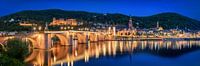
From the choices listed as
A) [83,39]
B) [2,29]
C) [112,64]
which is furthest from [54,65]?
[83,39]

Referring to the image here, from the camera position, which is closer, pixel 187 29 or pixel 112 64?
pixel 112 64

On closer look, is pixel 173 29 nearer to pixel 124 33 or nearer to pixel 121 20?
pixel 121 20

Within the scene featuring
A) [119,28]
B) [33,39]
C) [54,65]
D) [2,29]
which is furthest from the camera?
[119,28]

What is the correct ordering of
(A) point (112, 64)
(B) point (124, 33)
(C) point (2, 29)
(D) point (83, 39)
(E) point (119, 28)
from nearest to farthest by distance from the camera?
(A) point (112, 64)
(C) point (2, 29)
(D) point (83, 39)
(B) point (124, 33)
(E) point (119, 28)

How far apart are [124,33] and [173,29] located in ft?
77.3

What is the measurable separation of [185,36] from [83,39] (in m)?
48.0

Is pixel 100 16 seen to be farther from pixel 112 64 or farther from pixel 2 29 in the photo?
pixel 112 64

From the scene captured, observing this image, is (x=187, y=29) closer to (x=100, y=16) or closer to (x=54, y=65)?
(x=100, y=16)

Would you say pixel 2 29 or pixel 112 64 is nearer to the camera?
pixel 112 64

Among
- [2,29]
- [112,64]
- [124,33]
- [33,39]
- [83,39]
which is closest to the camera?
[112,64]

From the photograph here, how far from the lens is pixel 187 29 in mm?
126188

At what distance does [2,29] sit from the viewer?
59094 millimetres

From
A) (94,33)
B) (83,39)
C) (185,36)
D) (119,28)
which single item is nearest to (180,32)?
(185,36)

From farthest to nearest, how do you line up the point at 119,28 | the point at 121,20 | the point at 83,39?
the point at 121,20 → the point at 119,28 → the point at 83,39
